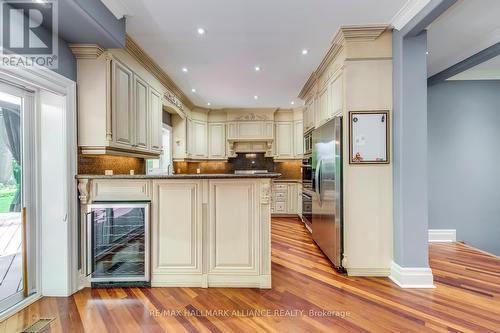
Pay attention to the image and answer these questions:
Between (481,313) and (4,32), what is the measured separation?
4.51 m

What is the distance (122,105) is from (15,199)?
1369 mm

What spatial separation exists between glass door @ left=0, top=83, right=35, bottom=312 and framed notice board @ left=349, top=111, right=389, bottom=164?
3383mm

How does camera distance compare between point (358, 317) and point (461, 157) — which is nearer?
point (358, 317)

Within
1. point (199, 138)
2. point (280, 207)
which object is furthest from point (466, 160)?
point (199, 138)

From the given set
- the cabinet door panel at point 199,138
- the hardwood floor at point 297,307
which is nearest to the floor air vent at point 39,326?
the hardwood floor at point 297,307

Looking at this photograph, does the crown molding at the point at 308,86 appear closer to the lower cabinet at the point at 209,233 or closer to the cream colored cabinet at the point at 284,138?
the cream colored cabinet at the point at 284,138

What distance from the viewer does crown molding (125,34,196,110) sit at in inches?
105

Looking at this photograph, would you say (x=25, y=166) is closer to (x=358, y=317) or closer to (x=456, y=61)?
(x=358, y=317)

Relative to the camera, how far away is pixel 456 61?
3100mm

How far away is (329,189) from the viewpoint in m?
2.83

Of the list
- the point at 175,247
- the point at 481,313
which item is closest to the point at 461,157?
the point at 481,313

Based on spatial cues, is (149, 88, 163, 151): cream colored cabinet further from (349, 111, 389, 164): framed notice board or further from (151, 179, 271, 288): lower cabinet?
(349, 111, 389, 164): framed notice board

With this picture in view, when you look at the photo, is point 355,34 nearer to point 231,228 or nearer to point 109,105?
point 231,228

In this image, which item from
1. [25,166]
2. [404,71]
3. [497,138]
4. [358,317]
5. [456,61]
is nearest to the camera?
[358,317]
